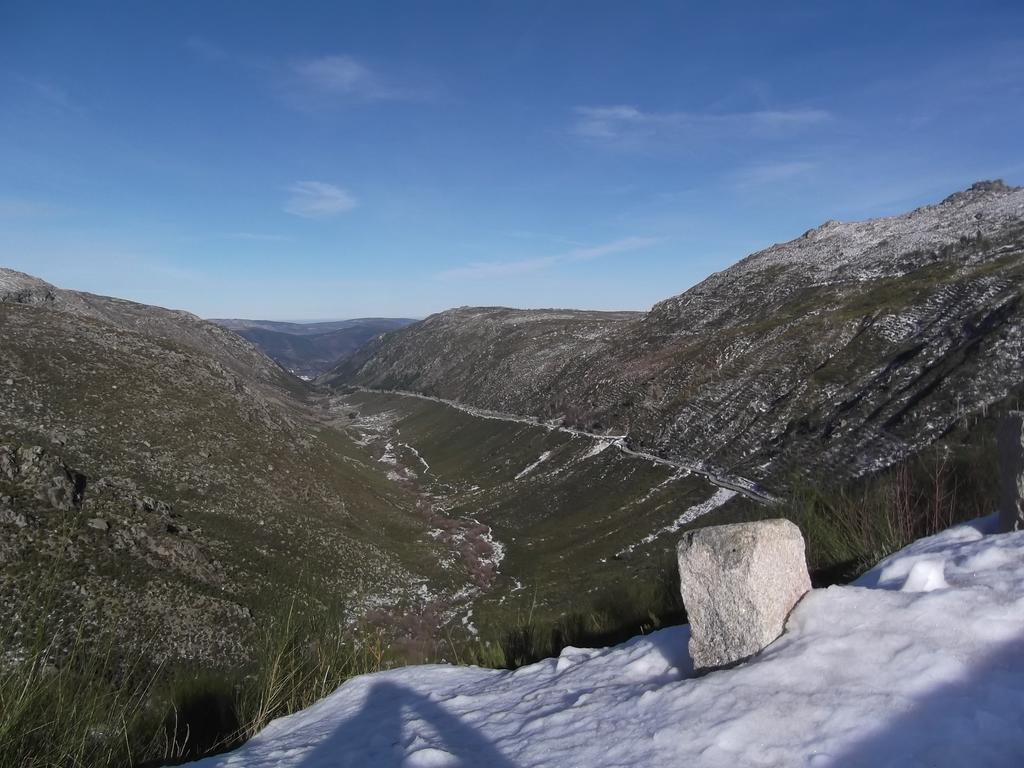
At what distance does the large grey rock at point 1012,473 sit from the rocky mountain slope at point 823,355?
108ft

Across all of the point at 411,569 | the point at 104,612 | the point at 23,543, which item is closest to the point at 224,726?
the point at 104,612

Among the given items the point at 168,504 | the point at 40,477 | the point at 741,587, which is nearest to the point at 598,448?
the point at 168,504

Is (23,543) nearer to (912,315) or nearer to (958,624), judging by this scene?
(958,624)

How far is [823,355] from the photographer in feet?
263

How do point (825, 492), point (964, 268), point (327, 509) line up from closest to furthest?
point (825, 492) → point (327, 509) → point (964, 268)

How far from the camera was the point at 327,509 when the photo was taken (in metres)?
61.5

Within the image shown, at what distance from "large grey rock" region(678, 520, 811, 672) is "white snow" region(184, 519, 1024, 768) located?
0.79ft

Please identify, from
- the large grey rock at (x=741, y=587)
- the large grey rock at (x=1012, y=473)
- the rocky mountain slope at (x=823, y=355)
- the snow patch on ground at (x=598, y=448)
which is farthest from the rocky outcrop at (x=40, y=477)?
the snow patch on ground at (x=598, y=448)

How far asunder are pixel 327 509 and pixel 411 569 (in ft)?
40.8

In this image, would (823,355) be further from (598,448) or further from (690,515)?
(690,515)

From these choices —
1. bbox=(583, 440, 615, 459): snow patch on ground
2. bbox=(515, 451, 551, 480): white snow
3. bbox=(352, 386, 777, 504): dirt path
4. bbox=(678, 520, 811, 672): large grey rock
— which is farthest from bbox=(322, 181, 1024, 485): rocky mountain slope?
bbox=(678, 520, 811, 672): large grey rock

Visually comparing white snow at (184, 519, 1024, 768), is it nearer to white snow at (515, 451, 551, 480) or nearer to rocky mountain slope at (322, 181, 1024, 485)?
rocky mountain slope at (322, 181, 1024, 485)

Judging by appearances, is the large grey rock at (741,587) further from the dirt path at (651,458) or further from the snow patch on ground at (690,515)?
the snow patch on ground at (690,515)

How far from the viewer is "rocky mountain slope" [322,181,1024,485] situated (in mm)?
60906
